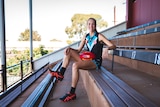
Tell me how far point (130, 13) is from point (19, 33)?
983 inches

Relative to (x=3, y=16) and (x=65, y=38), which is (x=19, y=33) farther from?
(x=3, y=16)

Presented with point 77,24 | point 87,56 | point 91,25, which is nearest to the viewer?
point 87,56

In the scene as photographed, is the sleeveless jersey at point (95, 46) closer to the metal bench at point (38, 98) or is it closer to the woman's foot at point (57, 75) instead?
the woman's foot at point (57, 75)

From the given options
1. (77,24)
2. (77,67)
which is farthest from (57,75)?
(77,24)

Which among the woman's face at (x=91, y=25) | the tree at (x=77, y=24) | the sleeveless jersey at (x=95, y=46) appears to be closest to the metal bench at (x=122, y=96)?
the sleeveless jersey at (x=95, y=46)

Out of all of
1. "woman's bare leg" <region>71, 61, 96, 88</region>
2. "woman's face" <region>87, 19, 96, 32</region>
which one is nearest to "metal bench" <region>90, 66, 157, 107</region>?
"woman's bare leg" <region>71, 61, 96, 88</region>

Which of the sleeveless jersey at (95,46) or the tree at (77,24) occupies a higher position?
the tree at (77,24)

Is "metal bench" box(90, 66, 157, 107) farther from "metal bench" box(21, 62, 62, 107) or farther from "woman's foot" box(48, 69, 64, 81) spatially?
"metal bench" box(21, 62, 62, 107)

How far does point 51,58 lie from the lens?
32.6ft

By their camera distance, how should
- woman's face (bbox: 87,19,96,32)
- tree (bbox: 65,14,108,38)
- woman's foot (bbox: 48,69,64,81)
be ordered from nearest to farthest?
woman's foot (bbox: 48,69,64,81), woman's face (bbox: 87,19,96,32), tree (bbox: 65,14,108,38)

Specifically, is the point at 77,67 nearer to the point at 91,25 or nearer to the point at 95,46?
the point at 95,46

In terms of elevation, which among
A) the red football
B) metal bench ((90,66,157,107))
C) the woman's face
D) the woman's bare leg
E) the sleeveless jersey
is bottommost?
metal bench ((90,66,157,107))

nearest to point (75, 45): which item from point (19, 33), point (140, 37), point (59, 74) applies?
point (140, 37)

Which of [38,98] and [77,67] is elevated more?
[77,67]
